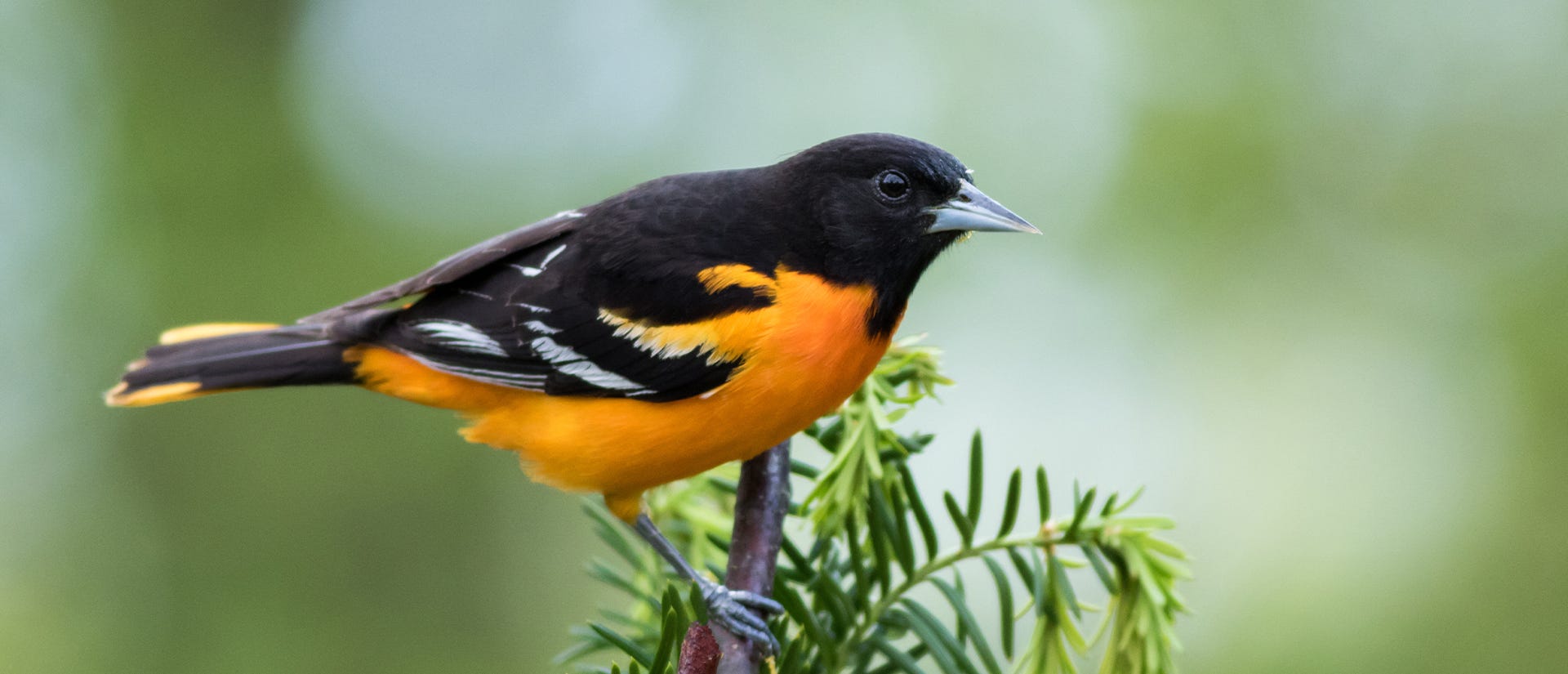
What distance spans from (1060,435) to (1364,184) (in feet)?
5.63

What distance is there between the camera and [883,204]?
2646 mm

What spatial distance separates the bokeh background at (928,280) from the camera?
4.46 meters

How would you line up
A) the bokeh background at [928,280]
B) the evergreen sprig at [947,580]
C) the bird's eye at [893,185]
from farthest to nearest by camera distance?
the bokeh background at [928,280]
the bird's eye at [893,185]
the evergreen sprig at [947,580]

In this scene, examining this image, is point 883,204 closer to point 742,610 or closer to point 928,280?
point 742,610

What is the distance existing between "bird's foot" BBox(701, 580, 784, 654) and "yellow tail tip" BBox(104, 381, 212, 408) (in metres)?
1.62

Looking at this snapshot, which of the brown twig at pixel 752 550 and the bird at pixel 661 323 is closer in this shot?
the brown twig at pixel 752 550

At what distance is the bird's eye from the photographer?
2656 mm

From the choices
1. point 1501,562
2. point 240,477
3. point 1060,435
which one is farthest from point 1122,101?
point 240,477

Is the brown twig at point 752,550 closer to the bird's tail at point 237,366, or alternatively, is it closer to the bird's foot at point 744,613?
the bird's foot at point 744,613

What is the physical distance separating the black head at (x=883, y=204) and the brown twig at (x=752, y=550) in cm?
71

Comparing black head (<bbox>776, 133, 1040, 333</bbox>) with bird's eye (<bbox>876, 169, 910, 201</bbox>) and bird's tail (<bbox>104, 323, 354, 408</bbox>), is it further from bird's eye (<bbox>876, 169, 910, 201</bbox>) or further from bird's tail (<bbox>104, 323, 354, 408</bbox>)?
bird's tail (<bbox>104, 323, 354, 408</bbox>)

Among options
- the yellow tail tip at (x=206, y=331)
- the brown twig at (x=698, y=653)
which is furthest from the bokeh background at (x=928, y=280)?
the brown twig at (x=698, y=653)

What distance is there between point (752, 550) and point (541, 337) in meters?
1.04

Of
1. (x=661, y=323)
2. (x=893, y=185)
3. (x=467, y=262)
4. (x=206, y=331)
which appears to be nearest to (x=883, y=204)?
(x=893, y=185)
